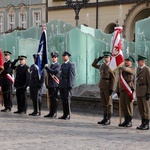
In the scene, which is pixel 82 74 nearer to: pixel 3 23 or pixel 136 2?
pixel 136 2

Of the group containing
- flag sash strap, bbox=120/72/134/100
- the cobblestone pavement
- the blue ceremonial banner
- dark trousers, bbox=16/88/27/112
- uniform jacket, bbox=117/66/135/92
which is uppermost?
the blue ceremonial banner

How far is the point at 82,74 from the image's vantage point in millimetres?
17688

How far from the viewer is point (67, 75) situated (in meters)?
12.7

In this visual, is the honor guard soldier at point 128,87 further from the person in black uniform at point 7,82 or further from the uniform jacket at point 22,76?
the person in black uniform at point 7,82

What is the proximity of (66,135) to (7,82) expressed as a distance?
532 centimetres

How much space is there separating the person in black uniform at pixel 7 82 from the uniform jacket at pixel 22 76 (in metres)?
0.55

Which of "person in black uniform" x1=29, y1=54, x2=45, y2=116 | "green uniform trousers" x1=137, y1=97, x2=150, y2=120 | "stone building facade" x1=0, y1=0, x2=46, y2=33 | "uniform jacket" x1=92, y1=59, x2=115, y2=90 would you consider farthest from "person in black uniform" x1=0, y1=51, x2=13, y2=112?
"stone building facade" x1=0, y1=0, x2=46, y2=33

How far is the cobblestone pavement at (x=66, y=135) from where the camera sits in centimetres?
856

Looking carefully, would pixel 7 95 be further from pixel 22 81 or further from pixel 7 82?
pixel 22 81

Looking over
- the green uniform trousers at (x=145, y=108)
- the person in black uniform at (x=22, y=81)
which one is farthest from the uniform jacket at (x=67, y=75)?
the green uniform trousers at (x=145, y=108)

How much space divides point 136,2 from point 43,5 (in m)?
10.2

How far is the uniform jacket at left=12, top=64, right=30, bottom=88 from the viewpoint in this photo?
14.0 meters

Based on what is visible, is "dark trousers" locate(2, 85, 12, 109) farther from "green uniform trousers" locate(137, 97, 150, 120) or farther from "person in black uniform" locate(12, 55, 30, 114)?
"green uniform trousers" locate(137, 97, 150, 120)

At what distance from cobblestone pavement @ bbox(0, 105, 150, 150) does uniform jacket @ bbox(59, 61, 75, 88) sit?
96 centimetres
